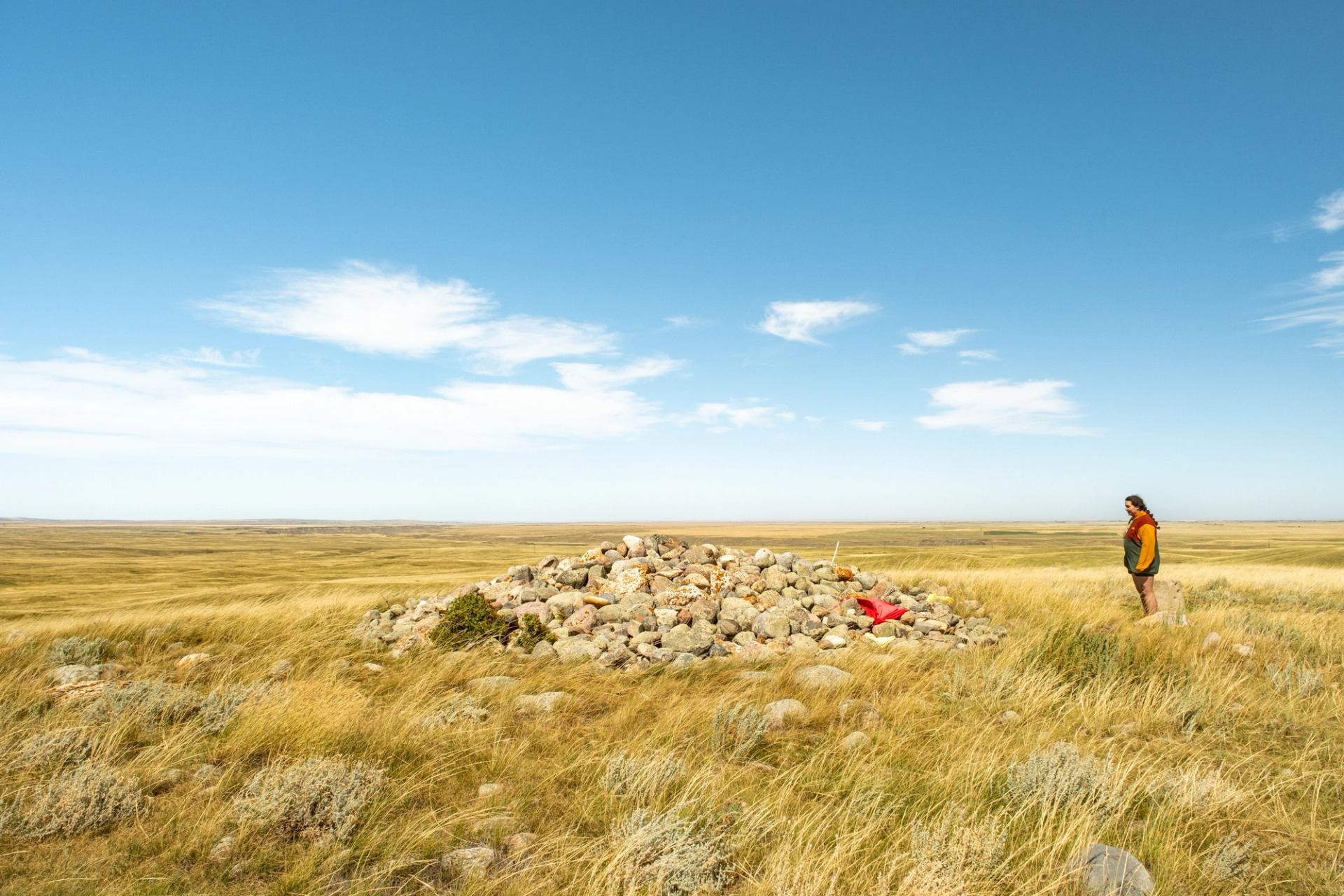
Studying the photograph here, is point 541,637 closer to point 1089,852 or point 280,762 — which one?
point 280,762

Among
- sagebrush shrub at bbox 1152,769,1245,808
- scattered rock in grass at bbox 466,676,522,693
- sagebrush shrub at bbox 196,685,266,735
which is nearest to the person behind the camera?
sagebrush shrub at bbox 1152,769,1245,808

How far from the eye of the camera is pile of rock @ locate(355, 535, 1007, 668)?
9.80 metres

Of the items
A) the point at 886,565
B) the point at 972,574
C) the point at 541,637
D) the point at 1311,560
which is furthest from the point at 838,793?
the point at 1311,560

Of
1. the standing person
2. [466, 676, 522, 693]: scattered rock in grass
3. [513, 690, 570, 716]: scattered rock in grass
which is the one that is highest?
the standing person

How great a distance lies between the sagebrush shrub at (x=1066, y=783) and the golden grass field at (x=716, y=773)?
0.10 feet

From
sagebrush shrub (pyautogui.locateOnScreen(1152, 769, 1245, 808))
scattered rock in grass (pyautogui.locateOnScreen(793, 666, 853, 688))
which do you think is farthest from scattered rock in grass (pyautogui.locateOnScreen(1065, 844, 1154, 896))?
scattered rock in grass (pyautogui.locateOnScreen(793, 666, 853, 688))

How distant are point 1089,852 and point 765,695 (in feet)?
12.1

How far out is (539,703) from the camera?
696cm

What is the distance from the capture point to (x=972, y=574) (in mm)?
17672

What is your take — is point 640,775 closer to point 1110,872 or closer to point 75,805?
point 1110,872

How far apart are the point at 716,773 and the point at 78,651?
9.75 meters

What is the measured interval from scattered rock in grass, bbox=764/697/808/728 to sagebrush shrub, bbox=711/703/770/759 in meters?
0.10

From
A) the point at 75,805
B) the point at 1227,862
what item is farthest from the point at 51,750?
the point at 1227,862

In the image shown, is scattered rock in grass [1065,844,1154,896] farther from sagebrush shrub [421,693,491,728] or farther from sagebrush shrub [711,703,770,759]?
sagebrush shrub [421,693,491,728]
